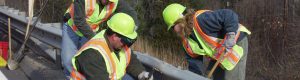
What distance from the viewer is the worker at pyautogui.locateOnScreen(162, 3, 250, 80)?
5.24 metres

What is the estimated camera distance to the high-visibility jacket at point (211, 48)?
17.7ft

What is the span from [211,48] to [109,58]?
167cm

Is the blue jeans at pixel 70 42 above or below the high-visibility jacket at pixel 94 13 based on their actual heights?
below

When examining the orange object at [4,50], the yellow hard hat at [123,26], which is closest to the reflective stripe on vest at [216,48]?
the yellow hard hat at [123,26]

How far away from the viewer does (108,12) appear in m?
6.15

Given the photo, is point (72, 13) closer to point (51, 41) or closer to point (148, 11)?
point (51, 41)

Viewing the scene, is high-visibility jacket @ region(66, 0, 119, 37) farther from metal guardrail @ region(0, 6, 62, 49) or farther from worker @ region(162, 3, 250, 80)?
metal guardrail @ region(0, 6, 62, 49)

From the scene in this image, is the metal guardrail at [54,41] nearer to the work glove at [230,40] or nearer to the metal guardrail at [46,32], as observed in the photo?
the metal guardrail at [46,32]

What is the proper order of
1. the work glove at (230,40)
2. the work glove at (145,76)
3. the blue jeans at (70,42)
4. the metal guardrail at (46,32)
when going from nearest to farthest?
the work glove at (145,76)
the work glove at (230,40)
the blue jeans at (70,42)
the metal guardrail at (46,32)

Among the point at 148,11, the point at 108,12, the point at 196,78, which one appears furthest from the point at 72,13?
the point at 148,11

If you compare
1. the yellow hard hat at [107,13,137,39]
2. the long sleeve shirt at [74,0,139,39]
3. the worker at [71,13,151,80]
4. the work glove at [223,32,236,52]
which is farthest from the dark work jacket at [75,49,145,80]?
the long sleeve shirt at [74,0,139,39]

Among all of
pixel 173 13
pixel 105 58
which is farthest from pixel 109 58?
pixel 173 13

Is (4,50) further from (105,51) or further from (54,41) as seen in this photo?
(105,51)

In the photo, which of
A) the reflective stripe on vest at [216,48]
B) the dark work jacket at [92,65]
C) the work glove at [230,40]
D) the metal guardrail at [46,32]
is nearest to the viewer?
the dark work jacket at [92,65]
